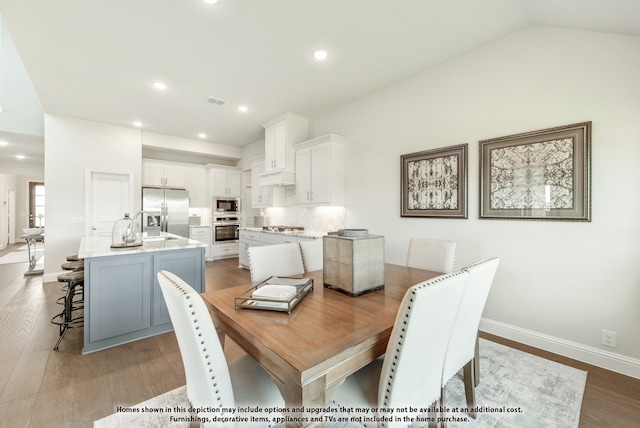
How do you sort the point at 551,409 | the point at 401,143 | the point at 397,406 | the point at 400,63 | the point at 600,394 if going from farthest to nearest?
the point at 401,143 → the point at 400,63 → the point at 600,394 → the point at 551,409 → the point at 397,406

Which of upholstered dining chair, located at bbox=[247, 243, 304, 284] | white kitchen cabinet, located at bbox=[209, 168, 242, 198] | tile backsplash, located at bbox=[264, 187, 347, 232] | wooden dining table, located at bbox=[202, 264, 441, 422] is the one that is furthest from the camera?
white kitchen cabinet, located at bbox=[209, 168, 242, 198]

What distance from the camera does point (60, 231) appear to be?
4711mm

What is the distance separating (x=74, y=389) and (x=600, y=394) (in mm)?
3596

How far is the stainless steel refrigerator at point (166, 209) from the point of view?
224 inches

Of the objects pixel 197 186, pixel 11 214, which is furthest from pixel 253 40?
pixel 11 214

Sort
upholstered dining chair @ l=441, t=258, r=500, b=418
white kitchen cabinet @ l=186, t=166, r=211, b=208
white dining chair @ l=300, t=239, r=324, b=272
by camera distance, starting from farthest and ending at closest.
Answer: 1. white kitchen cabinet @ l=186, t=166, r=211, b=208
2. white dining chair @ l=300, t=239, r=324, b=272
3. upholstered dining chair @ l=441, t=258, r=500, b=418

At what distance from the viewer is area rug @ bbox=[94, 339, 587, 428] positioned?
1.57 m

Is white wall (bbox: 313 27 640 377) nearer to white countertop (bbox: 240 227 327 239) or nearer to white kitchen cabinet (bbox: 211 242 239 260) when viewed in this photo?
white countertop (bbox: 240 227 327 239)

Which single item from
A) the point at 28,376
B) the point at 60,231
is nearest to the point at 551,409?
the point at 28,376

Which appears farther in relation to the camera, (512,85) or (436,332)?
(512,85)

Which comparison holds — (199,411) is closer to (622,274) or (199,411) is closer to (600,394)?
(600,394)

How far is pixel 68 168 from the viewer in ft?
15.7

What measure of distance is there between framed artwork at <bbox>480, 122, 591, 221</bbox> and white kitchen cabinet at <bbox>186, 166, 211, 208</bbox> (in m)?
6.12

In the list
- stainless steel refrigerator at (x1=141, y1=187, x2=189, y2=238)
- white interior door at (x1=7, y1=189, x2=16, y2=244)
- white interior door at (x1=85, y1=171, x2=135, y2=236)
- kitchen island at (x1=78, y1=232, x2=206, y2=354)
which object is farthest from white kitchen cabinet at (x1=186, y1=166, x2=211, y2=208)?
white interior door at (x1=7, y1=189, x2=16, y2=244)
